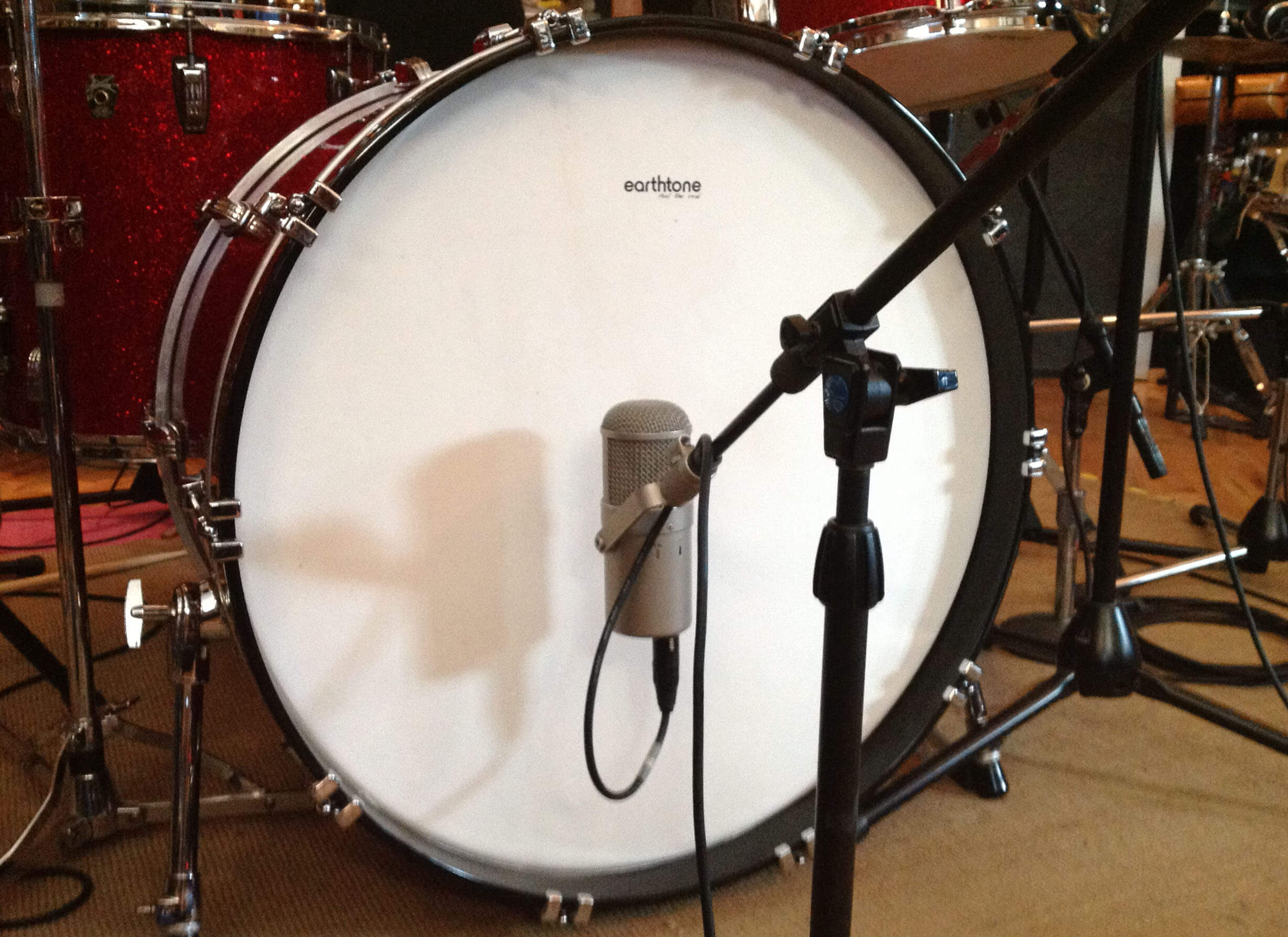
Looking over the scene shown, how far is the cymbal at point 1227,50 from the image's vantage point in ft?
5.33

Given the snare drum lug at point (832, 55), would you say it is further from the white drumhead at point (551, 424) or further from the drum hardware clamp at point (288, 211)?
the drum hardware clamp at point (288, 211)

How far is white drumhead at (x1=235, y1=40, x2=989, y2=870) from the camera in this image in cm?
76

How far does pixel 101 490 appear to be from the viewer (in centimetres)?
233

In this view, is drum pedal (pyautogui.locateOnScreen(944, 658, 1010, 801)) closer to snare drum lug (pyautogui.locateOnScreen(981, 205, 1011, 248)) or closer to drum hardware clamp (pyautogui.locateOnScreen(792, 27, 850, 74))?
snare drum lug (pyautogui.locateOnScreen(981, 205, 1011, 248))

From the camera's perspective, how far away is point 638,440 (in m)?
0.76

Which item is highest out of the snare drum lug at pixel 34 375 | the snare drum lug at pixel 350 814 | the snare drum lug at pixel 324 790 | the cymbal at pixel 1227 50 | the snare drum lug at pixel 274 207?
the cymbal at pixel 1227 50

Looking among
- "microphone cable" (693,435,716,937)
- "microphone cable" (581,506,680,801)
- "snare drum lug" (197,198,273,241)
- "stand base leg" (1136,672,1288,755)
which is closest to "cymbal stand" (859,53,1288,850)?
"stand base leg" (1136,672,1288,755)

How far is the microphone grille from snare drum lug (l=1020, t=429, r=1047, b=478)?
1.18ft

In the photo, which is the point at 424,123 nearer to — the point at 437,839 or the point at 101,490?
the point at 437,839

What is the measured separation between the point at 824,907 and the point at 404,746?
16.3 inches

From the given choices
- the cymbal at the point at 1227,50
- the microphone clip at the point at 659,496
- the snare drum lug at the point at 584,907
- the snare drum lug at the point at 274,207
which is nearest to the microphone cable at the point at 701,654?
the microphone clip at the point at 659,496

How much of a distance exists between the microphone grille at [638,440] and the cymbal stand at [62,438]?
52cm

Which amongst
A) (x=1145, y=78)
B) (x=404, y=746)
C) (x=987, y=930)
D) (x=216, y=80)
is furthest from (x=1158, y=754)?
(x=216, y=80)

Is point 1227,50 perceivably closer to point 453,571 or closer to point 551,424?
point 551,424
